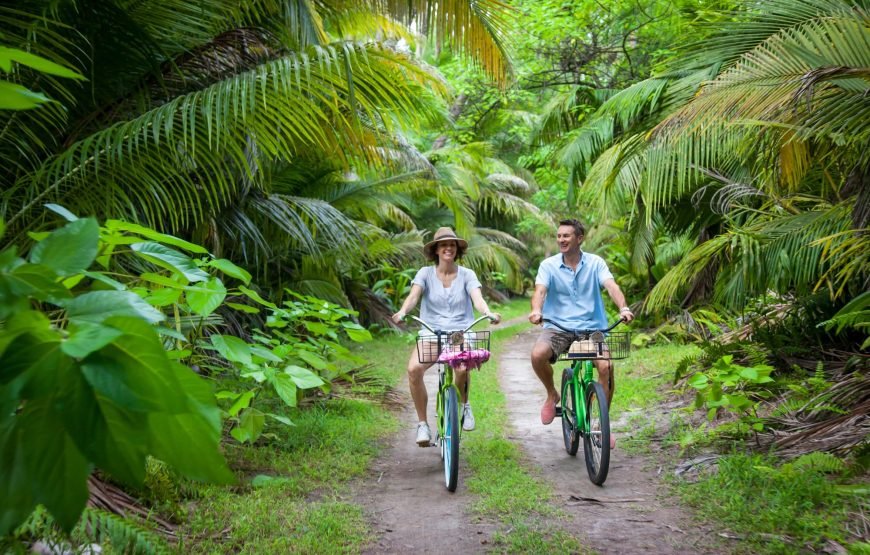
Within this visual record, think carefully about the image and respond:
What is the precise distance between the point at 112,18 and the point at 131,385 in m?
5.57

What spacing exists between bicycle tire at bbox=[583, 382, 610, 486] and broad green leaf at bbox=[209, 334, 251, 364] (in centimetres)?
248

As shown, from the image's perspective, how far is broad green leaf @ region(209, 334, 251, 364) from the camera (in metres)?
3.56

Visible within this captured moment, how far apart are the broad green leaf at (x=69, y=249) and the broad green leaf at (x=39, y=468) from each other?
8.6 inches

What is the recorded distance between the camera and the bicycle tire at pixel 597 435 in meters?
4.94

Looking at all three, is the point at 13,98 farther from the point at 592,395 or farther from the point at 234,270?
the point at 592,395

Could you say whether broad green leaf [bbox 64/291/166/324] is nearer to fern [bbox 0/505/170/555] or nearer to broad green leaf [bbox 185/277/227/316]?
broad green leaf [bbox 185/277/227/316]

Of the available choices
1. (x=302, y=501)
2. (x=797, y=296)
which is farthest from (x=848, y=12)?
(x=302, y=501)

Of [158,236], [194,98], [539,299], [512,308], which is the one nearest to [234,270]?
[158,236]

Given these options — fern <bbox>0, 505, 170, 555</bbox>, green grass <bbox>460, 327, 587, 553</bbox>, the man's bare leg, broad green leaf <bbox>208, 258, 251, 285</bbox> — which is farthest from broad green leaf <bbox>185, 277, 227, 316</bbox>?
the man's bare leg

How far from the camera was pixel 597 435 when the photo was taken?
16.9 ft

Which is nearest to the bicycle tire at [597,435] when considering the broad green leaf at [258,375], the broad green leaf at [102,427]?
the broad green leaf at [258,375]

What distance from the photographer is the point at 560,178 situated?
59.0 feet

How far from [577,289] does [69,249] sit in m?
5.02

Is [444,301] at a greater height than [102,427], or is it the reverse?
[102,427]
